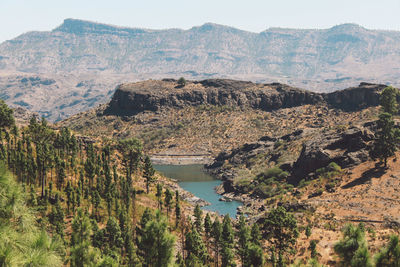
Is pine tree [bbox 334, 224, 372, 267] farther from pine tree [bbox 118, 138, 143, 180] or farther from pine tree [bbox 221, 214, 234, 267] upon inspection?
pine tree [bbox 118, 138, 143, 180]

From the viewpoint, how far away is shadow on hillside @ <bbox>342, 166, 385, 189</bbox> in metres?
117

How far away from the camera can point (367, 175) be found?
Result: 11975 centimetres

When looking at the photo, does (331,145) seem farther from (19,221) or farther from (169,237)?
(19,221)

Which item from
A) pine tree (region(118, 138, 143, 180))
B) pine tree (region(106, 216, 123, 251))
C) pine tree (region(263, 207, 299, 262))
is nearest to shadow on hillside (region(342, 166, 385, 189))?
pine tree (region(263, 207, 299, 262))

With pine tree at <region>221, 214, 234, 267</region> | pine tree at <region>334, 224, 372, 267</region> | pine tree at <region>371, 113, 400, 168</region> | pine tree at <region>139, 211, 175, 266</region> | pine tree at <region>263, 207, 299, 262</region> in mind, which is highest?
pine tree at <region>334, 224, 372, 267</region>

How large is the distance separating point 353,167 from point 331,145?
22684 mm

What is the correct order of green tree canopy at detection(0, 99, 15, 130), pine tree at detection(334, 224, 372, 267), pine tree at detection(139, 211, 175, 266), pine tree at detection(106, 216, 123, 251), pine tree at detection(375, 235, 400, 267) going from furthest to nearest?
green tree canopy at detection(0, 99, 15, 130) < pine tree at detection(106, 216, 123, 251) < pine tree at detection(139, 211, 175, 266) < pine tree at detection(334, 224, 372, 267) < pine tree at detection(375, 235, 400, 267)

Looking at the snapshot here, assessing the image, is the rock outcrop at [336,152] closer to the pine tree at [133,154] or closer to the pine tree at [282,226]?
the pine tree at [133,154]

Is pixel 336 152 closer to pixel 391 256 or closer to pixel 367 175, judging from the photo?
pixel 367 175

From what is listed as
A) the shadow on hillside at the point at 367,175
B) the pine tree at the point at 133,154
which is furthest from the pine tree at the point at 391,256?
the pine tree at the point at 133,154

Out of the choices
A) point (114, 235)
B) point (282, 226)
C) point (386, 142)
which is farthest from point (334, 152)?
point (114, 235)

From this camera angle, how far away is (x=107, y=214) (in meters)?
94.1

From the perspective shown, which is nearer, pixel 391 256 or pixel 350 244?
pixel 391 256

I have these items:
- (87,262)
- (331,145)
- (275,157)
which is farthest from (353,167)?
(87,262)
